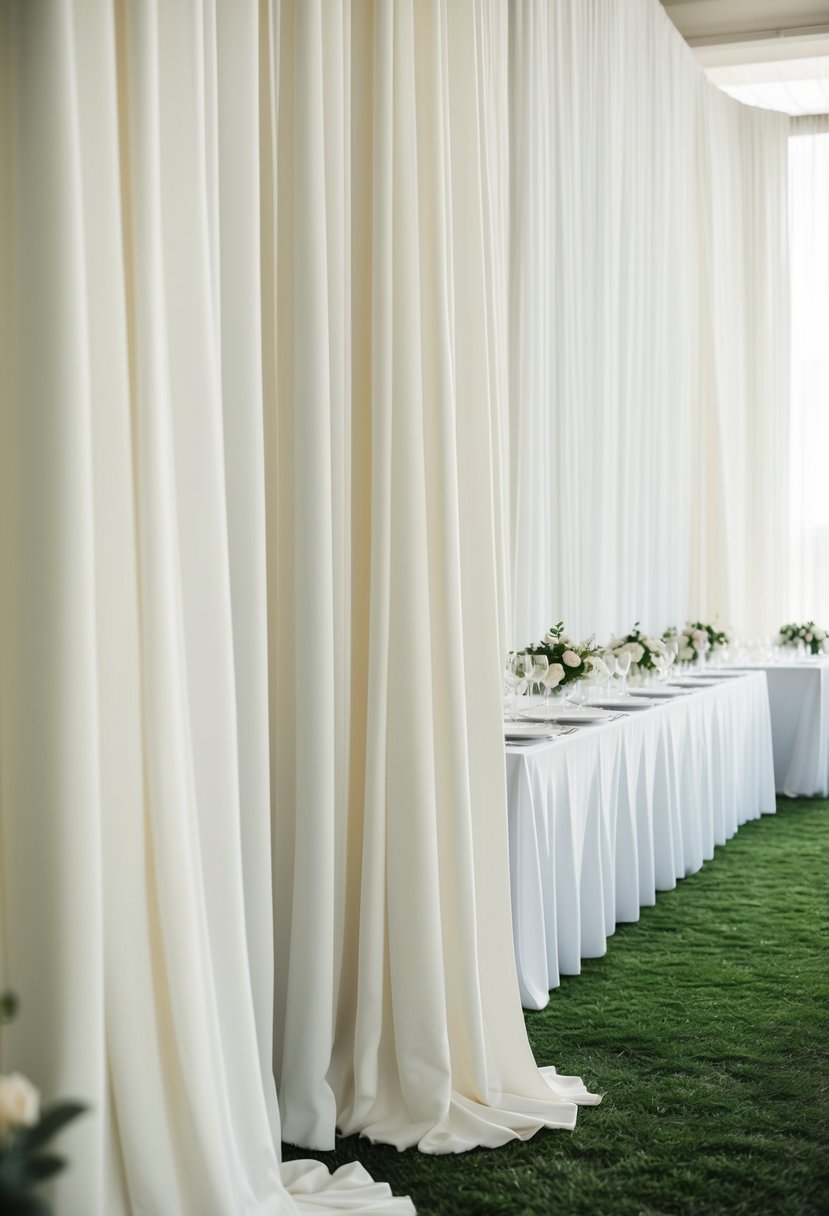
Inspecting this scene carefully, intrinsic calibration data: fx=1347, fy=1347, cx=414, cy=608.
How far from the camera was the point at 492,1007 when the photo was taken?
341cm

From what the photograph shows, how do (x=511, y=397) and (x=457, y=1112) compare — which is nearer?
(x=457, y=1112)

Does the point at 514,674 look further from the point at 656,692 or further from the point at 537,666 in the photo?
the point at 656,692

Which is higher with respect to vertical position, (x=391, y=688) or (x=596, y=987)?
(x=391, y=688)

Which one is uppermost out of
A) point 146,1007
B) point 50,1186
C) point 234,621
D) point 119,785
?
point 234,621

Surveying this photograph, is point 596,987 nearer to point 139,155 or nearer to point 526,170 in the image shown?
point 139,155

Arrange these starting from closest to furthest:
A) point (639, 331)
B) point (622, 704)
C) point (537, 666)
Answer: point (537, 666)
point (622, 704)
point (639, 331)

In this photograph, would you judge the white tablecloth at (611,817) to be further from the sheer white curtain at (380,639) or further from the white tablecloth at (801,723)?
the white tablecloth at (801,723)

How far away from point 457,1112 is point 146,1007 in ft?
3.69

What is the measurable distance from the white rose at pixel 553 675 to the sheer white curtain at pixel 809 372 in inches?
243

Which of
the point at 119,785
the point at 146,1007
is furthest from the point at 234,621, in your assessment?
the point at 146,1007

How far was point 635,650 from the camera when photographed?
248 inches

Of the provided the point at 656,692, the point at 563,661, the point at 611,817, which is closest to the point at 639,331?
the point at 656,692

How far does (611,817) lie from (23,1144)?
4.00 m

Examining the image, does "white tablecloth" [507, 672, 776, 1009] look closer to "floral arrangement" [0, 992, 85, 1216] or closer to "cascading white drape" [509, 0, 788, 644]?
"cascading white drape" [509, 0, 788, 644]
